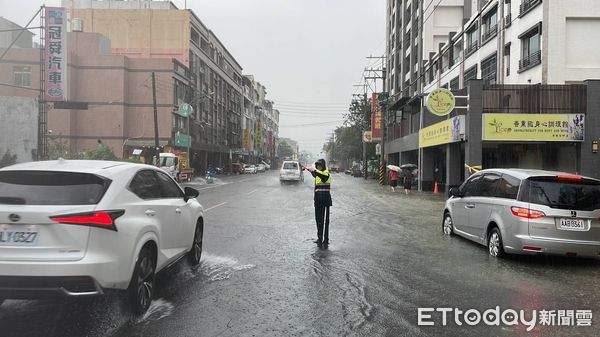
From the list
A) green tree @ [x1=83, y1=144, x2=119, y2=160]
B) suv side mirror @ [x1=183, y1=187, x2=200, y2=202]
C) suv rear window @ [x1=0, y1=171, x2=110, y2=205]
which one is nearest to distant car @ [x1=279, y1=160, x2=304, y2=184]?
green tree @ [x1=83, y1=144, x2=119, y2=160]

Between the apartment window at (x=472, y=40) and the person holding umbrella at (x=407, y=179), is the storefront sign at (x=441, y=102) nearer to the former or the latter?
the person holding umbrella at (x=407, y=179)

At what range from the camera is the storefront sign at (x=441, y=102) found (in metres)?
23.0

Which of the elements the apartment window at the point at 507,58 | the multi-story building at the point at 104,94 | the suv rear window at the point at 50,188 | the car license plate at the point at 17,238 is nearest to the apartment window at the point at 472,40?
the apartment window at the point at 507,58

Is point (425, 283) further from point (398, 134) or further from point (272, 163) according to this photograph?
point (272, 163)

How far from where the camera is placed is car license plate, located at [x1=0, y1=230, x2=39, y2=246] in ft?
14.5

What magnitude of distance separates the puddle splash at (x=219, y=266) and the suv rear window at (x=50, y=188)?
2.47 metres

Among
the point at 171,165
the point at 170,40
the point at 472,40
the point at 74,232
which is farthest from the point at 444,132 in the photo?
the point at 170,40

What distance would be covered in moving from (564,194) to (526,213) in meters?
0.71

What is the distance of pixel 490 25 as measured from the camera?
32.7 m

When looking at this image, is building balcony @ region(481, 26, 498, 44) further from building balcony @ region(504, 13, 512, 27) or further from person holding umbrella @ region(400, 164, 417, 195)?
person holding umbrella @ region(400, 164, 417, 195)

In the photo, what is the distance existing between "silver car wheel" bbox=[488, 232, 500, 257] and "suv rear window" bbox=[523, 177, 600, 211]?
0.96 metres

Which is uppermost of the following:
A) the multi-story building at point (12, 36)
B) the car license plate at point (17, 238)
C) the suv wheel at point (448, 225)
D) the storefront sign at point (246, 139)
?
the multi-story building at point (12, 36)

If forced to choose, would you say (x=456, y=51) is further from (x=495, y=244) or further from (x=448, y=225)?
(x=495, y=244)

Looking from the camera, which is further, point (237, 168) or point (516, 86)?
point (237, 168)
